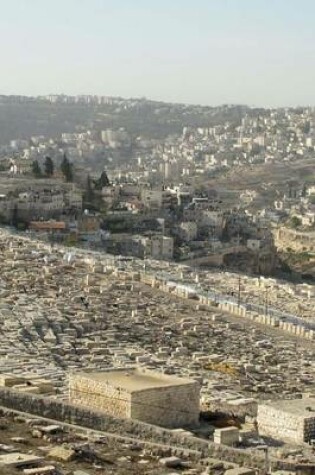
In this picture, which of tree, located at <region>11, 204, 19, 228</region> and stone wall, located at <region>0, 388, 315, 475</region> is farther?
tree, located at <region>11, 204, 19, 228</region>

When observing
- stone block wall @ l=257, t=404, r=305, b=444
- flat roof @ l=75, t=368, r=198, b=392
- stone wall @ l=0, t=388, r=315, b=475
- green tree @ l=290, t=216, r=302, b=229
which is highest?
flat roof @ l=75, t=368, r=198, b=392

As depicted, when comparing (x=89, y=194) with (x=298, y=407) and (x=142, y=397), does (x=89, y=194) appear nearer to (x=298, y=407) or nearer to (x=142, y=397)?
(x=298, y=407)

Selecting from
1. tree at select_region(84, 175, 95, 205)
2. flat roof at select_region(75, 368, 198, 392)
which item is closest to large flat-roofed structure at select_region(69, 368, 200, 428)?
flat roof at select_region(75, 368, 198, 392)

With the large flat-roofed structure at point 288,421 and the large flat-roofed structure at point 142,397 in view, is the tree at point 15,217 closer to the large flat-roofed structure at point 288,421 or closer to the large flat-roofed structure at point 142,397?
the large flat-roofed structure at point 142,397

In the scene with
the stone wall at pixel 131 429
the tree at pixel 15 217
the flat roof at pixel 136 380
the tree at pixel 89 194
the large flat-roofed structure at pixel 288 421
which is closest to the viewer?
the stone wall at pixel 131 429

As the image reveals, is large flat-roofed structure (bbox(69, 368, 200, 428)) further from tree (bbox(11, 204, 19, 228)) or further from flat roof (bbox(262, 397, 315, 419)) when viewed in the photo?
tree (bbox(11, 204, 19, 228))

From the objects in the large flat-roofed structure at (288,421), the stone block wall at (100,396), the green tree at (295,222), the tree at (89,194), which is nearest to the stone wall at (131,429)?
the stone block wall at (100,396)

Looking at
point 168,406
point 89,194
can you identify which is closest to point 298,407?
point 168,406

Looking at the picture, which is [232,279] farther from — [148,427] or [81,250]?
[148,427]

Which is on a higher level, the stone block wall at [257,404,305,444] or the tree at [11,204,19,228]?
the stone block wall at [257,404,305,444]
